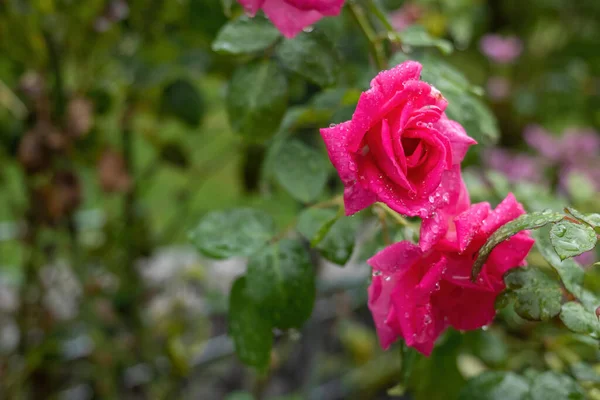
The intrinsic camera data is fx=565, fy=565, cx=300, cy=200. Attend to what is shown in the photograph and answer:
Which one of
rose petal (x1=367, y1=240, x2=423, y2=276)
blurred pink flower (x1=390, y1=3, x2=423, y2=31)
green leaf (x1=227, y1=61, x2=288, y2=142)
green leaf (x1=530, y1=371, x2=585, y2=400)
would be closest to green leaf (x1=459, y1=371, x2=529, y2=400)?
green leaf (x1=530, y1=371, x2=585, y2=400)

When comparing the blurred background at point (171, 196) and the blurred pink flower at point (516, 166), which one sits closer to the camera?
the blurred background at point (171, 196)

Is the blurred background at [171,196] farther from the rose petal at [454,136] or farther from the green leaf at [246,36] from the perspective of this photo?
the rose petal at [454,136]

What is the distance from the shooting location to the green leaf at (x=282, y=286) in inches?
20.3

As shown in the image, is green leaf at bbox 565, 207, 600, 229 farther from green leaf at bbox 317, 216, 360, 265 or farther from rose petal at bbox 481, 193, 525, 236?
green leaf at bbox 317, 216, 360, 265

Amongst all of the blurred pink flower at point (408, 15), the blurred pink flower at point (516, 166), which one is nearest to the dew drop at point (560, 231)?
the blurred pink flower at point (408, 15)

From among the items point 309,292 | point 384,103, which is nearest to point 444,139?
point 384,103

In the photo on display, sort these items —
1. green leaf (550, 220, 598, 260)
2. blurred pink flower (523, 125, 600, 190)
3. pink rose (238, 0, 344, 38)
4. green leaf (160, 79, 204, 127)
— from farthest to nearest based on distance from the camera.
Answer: blurred pink flower (523, 125, 600, 190)
green leaf (160, 79, 204, 127)
pink rose (238, 0, 344, 38)
green leaf (550, 220, 598, 260)

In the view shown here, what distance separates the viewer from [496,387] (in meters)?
0.54

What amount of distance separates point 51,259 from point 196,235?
84 cm

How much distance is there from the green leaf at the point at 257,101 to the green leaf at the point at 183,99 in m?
0.40

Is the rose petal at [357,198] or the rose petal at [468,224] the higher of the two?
the rose petal at [357,198]

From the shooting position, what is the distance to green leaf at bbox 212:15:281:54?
0.54 metres

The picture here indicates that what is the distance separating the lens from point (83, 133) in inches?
39.9

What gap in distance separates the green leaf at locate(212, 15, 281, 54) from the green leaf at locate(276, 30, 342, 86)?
Answer: 0.06ft
